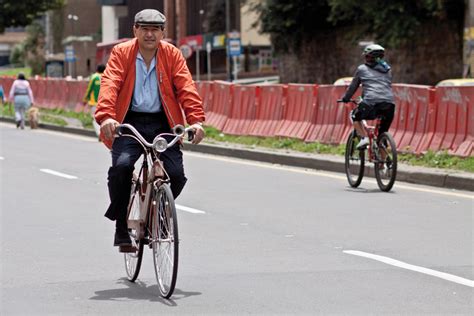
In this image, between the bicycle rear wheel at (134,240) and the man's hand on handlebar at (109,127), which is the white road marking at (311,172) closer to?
the bicycle rear wheel at (134,240)

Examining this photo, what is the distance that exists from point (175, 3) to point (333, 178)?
73.4 m

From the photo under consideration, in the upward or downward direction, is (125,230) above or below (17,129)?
above

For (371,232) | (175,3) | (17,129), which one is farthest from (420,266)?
(175,3)

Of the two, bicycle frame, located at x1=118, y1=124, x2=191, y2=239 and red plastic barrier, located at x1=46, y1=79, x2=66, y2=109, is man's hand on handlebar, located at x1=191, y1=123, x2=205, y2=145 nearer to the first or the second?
bicycle frame, located at x1=118, y1=124, x2=191, y2=239

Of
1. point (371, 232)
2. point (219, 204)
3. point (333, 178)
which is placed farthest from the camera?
point (333, 178)

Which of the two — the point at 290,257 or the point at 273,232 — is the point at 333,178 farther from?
the point at 290,257

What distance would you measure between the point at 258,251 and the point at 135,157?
7.05 feet

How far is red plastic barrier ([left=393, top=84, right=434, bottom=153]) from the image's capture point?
18031mm

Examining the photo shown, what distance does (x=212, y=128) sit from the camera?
25.6 metres

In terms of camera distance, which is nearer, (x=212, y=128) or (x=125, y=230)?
(x=125, y=230)

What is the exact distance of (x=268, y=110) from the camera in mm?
23281

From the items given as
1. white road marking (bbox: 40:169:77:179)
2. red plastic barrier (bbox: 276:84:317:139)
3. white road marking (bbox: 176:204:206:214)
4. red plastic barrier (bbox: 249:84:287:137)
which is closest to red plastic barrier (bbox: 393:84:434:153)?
red plastic barrier (bbox: 276:84:317:139)

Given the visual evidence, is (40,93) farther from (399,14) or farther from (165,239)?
(165,239)

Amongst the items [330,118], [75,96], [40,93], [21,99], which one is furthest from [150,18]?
[40,93]
